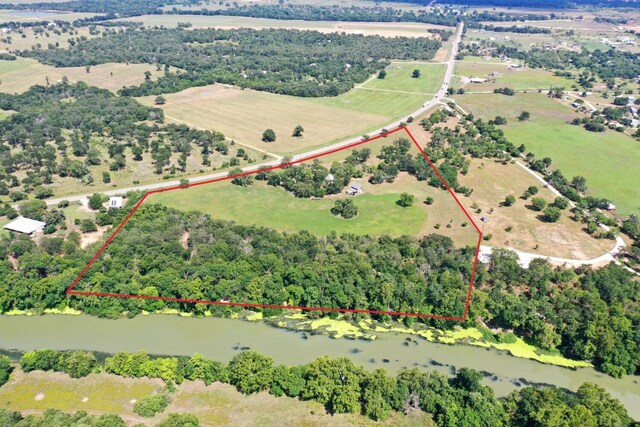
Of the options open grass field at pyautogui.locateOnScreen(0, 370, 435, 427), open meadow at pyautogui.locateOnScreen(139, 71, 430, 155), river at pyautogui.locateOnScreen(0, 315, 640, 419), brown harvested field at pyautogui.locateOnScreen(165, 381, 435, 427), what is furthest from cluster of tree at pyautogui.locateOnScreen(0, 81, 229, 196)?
brown harvested field at pyautogui.locateOnScreen(165, 381, 435, 427)

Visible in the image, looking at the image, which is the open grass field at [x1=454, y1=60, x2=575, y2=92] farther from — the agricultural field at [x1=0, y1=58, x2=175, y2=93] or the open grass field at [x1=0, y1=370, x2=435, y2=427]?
the open grass field at [x1=0, y1=370, x2=435, y2=427]

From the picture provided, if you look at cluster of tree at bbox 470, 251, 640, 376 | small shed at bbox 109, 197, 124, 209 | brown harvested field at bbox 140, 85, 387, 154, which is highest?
brown harvested field at bbox 140, 85, 387, 154

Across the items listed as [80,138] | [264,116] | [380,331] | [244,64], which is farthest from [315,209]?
[244,64]

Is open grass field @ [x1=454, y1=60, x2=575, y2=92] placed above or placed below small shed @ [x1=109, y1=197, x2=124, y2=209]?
above

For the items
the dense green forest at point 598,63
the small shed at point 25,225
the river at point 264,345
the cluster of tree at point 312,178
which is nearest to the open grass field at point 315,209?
the cluster of tree at point 312,178

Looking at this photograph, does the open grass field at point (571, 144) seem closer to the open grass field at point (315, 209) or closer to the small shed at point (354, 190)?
the open grass field at point (315, 209)

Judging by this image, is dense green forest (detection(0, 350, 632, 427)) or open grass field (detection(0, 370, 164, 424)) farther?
open grass field (detection(0, 370, 164, 424))

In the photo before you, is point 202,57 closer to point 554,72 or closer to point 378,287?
point 554,72
